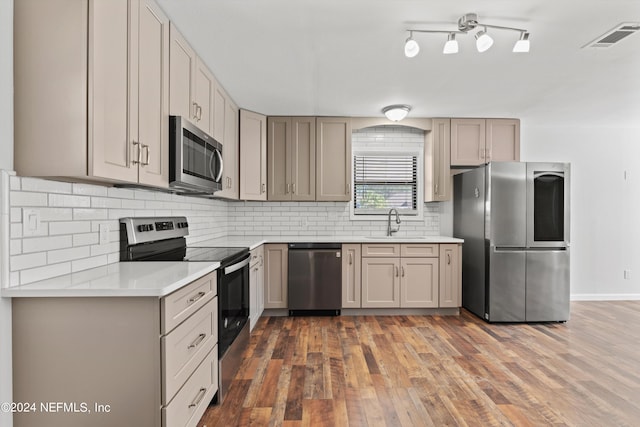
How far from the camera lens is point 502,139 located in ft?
14.0

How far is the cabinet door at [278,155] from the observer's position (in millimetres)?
4164

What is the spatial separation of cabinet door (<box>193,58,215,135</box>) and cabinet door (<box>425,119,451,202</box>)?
2.68 meters

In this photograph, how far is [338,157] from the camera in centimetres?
421

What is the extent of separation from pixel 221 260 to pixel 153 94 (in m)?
1.02

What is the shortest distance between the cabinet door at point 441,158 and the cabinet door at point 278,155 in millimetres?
1776

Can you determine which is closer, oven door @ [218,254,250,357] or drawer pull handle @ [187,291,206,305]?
drawer pull handle @ [187,291,206,305]

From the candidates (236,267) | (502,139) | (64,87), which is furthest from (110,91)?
(502,139)

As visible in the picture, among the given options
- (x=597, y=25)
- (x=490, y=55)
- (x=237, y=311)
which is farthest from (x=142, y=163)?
(x=597, y=25)

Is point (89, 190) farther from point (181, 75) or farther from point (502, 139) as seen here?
point (502, 139)

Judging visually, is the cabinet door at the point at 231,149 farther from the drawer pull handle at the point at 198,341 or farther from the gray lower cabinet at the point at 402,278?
the drawer pull handle at the point at 198,341

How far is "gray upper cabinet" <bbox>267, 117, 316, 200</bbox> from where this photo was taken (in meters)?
4.17

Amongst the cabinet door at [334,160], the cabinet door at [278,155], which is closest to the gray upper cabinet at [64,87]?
the cabinet door at [278,155]

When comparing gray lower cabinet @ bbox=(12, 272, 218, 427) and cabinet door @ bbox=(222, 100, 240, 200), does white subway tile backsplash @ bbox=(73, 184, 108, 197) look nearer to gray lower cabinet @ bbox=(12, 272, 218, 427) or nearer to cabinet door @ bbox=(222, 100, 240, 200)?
gray lower cabinet @ bbox=(12, 272, 218, 427)

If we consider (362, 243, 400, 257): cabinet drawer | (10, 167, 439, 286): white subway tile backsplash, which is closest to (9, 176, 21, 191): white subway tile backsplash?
(10, 167, 439, 286): white subway tile backsplash
